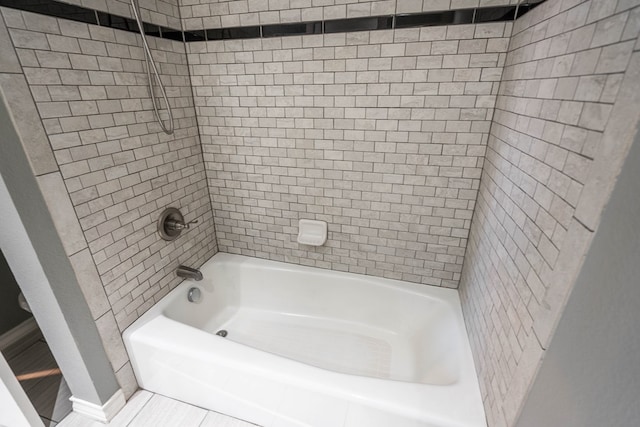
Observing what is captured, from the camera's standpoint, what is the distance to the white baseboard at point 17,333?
1.83 meters

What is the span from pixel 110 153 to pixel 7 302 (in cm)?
150

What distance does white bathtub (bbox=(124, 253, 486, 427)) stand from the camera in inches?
44.7

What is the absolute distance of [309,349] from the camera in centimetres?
186

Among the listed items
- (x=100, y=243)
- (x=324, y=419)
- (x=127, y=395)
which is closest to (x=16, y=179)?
(x=100, y=243)

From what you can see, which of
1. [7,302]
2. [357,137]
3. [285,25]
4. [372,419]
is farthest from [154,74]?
[372,419]

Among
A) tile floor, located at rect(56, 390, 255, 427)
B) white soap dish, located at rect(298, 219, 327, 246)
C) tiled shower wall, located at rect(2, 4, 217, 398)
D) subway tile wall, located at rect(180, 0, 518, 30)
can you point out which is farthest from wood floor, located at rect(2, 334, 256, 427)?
subway tile wall, located at rect(180, 0, 518, 30)

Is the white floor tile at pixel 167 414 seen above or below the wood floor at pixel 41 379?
above

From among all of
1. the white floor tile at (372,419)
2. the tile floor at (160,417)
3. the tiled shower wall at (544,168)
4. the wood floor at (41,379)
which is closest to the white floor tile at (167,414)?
the tile floor at (160,417)

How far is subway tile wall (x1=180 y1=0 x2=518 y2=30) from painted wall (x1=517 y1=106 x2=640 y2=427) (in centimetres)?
116

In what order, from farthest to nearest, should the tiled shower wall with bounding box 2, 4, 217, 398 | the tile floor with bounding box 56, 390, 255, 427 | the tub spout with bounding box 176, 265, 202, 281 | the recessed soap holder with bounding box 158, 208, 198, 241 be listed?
the tub spout with bounding box 176, 265, 202, 281
the recessed soap holder with bounding box 158, 208, 198, 241
the tile floor with bounding box 56, 390, 255, 427
the tiled shower wall with bounding box 2, 4, 217, 398

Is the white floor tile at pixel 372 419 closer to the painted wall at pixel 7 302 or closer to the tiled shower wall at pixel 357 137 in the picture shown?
the tiled shower wall at pixel 357 137

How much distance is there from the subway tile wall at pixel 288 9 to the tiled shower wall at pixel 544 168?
364mm

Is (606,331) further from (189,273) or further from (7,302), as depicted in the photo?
(7,302)

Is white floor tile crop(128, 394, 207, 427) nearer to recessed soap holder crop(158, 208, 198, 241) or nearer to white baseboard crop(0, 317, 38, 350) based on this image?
recessed soap holder crop(158, 208, 198, 241)
